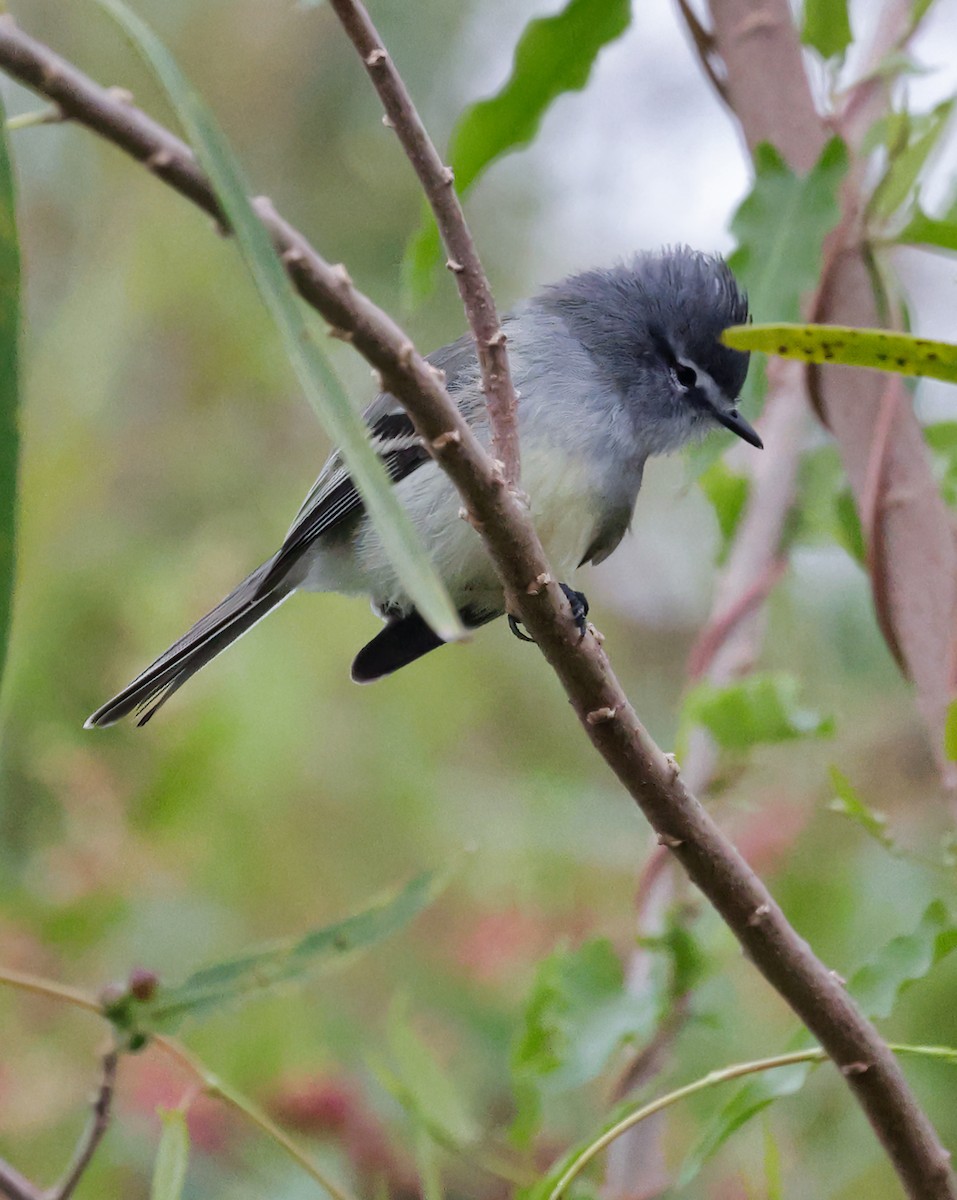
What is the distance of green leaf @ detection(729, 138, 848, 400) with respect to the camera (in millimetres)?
1217

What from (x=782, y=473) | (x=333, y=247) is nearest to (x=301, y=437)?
(x=333, y=247)

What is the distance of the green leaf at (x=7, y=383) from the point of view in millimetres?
653

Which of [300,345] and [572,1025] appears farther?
[572,1025]

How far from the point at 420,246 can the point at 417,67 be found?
75.3 inches

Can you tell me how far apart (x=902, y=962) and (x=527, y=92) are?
0.87 meters

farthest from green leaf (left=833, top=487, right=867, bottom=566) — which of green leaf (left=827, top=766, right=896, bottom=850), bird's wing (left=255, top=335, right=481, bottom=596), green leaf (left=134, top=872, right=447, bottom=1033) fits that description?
green leaf (left=134, top=872, right=447, bottom=1033)

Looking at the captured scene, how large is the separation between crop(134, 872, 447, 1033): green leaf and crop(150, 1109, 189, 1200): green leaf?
0.06m

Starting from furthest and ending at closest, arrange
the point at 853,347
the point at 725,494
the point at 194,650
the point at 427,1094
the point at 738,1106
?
the point at 194,650 < the point at 725,494 < the point at 427,1094 < the point at 738,1106 < the point at 853,347

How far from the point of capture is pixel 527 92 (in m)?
1.31

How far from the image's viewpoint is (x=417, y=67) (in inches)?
118

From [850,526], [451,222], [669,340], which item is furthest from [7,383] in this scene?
[669,340]

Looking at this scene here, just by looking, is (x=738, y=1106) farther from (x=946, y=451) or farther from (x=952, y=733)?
(x=946, y=451)

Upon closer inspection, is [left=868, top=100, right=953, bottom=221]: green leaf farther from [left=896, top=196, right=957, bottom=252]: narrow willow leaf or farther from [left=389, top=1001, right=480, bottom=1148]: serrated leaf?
[left=389, top=1001, right=480, bottom=1148]: serrated leaf

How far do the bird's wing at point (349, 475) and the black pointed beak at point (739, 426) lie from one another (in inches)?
11.9
